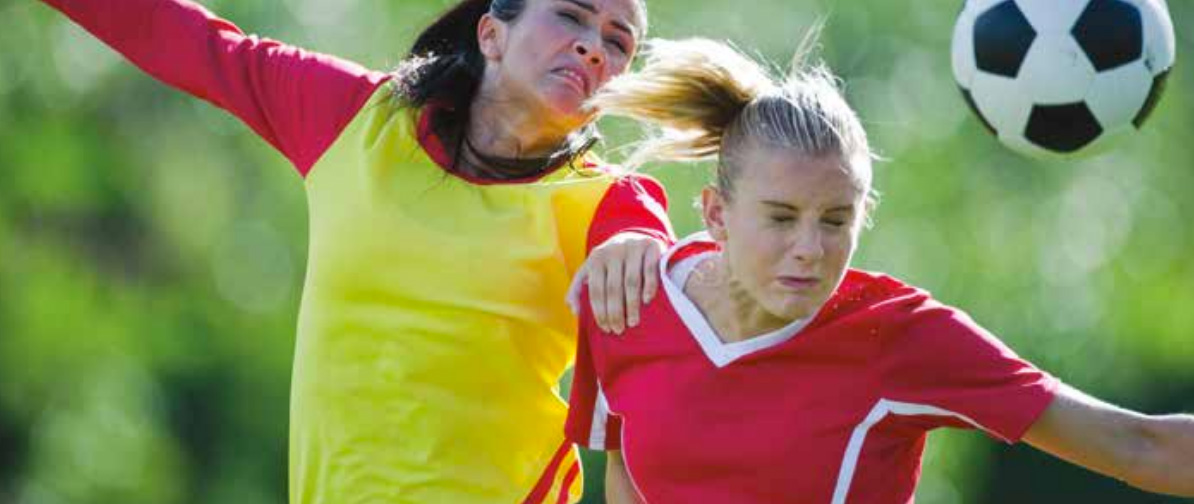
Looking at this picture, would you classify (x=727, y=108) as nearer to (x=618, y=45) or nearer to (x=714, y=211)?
(x=714, y=211)

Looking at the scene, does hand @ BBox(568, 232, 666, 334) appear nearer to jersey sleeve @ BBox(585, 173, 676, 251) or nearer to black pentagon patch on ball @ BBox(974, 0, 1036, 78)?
jersey sleeve @ BBox(585, 173, 676, 251)

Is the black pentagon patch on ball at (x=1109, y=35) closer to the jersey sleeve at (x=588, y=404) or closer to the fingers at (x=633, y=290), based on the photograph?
the fingers at (x=633, y=290)

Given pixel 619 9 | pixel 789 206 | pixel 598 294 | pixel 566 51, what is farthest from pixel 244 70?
pixel 789 206

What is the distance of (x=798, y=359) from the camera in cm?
478

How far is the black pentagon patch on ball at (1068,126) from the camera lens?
5.22 meters

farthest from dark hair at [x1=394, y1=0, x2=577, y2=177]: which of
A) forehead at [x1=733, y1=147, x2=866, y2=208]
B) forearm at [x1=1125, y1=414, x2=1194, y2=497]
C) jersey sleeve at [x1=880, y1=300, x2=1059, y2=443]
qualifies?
forearm at [x1=1125, y1=414, x2=1194, y2=497]

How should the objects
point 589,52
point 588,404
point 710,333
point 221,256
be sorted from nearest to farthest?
point 710,333 < point 588,404 < point 589,52 < point 221,256

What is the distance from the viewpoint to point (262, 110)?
219 inches

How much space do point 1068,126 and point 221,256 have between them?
1279 centimetres

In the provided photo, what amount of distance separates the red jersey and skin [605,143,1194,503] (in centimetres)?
6

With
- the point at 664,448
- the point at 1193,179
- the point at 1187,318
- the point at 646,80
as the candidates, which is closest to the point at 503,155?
the point at 646,80

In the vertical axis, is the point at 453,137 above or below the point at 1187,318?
above

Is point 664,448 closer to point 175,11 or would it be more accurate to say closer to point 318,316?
point 318,316

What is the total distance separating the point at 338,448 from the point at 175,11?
1.11 metres
